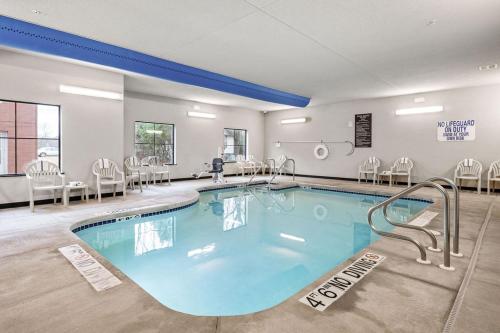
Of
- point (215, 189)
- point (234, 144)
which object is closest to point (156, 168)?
point (215, 189)

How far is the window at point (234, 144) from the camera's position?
10.6m

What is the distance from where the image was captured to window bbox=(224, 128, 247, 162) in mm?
10562

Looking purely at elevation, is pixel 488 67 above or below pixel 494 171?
above

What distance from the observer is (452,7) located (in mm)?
3219

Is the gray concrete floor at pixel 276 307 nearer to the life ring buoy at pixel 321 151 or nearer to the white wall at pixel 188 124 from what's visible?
the white wall at pixel 188 124

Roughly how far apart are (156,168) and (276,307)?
7229mm

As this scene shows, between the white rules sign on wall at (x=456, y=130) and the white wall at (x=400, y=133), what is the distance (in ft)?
0.33

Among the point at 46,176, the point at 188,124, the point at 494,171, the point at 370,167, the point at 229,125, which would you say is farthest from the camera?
the point at 229,125

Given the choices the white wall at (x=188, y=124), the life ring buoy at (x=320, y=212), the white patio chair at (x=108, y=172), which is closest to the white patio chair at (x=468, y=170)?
the life ring buoy at (x=320, y=212)

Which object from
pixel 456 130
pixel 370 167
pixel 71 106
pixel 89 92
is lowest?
pixel 370 167

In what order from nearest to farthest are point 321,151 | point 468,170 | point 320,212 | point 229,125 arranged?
1. point 320,212
2. point 468,170
3. point 321,151
4. point 229,125

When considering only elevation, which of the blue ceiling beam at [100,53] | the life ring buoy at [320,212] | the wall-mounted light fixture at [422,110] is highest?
the blue ceiling beam at [100,53]

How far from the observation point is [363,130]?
900 cm

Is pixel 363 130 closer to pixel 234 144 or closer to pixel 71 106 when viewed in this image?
pixel 234 144
